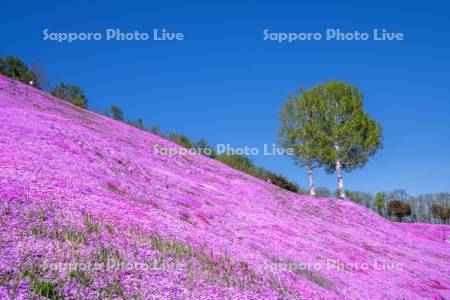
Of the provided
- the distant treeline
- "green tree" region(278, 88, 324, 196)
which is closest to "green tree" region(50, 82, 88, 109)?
the distant treeline

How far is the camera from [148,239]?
9.29 m

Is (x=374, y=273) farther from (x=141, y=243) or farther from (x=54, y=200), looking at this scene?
→ (x=54, y=200)

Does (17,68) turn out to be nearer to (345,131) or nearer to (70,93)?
(70,93)

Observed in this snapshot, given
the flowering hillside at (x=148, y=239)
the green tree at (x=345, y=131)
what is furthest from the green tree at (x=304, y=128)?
the flowering hillside at (x=148, y=239)

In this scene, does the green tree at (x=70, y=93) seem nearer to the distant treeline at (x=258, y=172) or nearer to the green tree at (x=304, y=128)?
the distant treeline at (x=258, y=172)

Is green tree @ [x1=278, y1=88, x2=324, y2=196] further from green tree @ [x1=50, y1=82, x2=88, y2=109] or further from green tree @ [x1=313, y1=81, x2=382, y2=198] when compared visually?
green tree @ [x1=50, y1=82, x2=88, y2=109]

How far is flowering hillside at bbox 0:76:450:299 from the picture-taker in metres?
6.73

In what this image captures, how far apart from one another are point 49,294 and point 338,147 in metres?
46.2

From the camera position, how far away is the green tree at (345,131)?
4847 centimetres

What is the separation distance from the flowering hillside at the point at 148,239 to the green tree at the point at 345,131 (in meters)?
24.0

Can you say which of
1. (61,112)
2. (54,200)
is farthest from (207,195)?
(61,112)

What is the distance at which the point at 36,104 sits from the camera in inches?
1080

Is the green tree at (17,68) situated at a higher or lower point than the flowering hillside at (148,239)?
higher

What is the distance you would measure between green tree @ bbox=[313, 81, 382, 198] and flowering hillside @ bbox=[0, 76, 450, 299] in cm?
2400
